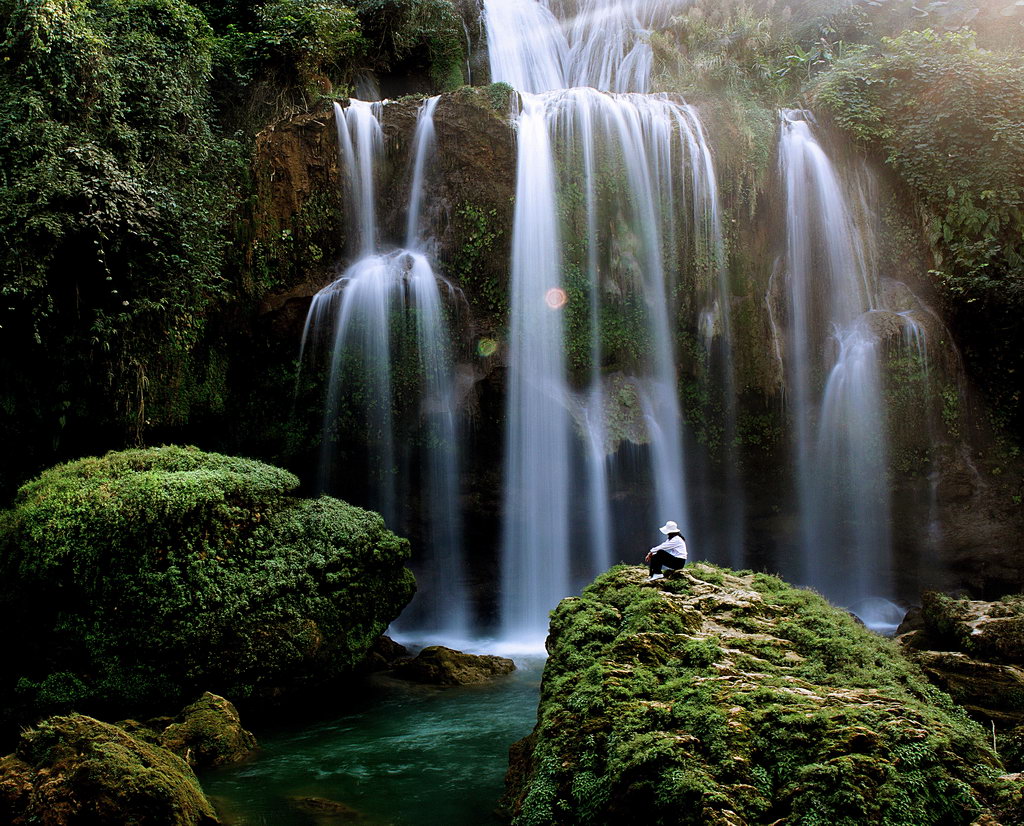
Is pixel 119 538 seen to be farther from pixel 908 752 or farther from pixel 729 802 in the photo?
pixel 908 752

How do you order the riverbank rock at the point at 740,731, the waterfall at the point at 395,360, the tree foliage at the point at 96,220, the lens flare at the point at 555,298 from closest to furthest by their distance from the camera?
1. the riverbank rock at the point at 740,731
2. the tree foliage at the point at 96,220
3. the waterfall at the point at 395,360
4. the lens flare at the point at 555,298

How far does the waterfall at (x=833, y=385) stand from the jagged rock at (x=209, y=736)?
35.9 ft

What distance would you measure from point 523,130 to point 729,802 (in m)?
12.6

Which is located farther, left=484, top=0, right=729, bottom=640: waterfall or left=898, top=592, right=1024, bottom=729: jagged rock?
left=484, top=0, right=729, bottom=640: waterfall

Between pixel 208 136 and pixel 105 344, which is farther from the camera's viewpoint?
pixel 208 136

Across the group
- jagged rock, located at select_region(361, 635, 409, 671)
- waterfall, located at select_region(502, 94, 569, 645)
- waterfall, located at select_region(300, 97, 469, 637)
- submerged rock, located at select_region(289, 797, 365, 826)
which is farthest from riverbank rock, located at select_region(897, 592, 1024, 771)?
waterfall, located at select_region(300, 97, 469, 637)

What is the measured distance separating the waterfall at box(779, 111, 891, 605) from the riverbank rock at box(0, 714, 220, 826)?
39.4 feet

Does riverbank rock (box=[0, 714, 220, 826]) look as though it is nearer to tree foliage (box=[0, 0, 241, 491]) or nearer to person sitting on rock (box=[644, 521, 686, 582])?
person sitting on rock (box=[644, 521, 686, 582])

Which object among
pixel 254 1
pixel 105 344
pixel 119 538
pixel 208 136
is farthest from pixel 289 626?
pixel 254 1

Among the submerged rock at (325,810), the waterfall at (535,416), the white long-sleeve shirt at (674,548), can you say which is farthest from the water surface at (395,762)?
the waterfall at (535,416)

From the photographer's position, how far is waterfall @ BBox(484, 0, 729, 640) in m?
13.5

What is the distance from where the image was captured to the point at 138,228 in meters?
11.2

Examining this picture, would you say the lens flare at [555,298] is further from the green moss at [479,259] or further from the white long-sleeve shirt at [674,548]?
the white long-sleeve shirt at [674,548]

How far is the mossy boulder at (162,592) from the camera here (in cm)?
820
